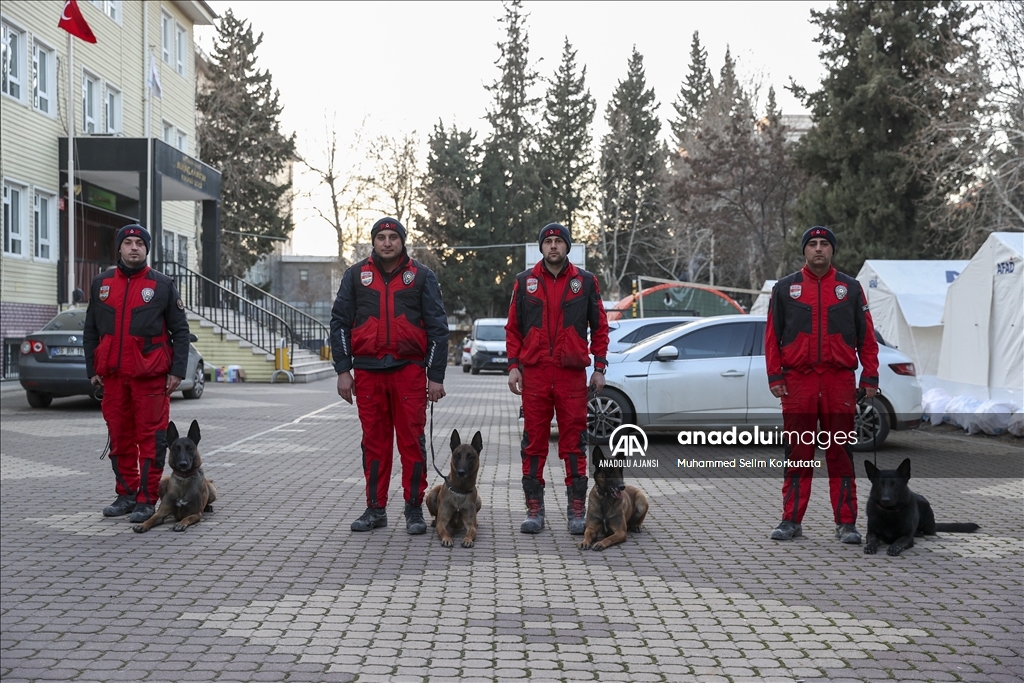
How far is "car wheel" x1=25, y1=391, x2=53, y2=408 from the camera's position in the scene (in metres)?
17.1

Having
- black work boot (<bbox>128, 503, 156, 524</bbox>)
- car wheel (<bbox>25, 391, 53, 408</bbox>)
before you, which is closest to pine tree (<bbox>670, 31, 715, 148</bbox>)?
car wheel (<bbox>25, 391, 53, 408</bbox>)

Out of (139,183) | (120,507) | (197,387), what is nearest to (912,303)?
(197,387)

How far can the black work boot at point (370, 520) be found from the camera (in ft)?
24.3

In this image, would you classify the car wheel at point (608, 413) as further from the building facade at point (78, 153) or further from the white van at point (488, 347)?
the white van at point (488, 347)

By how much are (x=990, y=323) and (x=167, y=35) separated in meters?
28.2

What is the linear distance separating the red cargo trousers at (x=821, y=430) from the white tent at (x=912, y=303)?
43.0 feet

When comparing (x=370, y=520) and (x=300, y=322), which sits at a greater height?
(x=300, y=322)

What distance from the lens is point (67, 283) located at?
85.9ft

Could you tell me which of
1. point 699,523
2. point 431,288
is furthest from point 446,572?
point 699,523

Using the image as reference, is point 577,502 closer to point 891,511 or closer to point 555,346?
point 555,346

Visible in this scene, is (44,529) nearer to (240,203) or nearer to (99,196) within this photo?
(99,196)

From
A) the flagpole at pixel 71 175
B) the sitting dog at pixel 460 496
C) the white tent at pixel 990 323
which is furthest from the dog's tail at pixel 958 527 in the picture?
the flagpole at pixel 71 175

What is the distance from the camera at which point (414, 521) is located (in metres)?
7.34

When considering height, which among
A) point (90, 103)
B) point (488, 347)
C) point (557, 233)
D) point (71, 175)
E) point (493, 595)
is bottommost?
point (493, 595)
